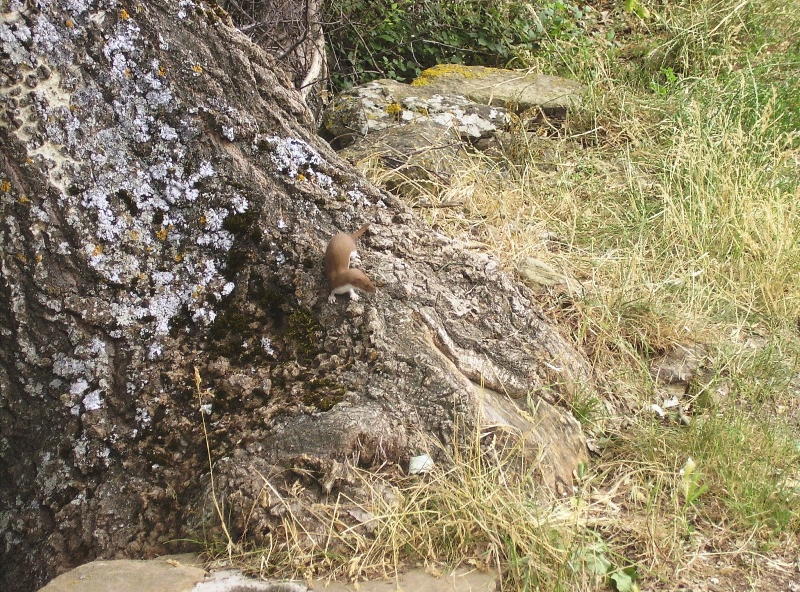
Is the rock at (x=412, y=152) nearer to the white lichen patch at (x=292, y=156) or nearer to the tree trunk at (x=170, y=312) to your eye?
the white lichen patch at (x=292, y=156)

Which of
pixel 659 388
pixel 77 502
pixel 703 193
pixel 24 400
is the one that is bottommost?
pixel 659 388

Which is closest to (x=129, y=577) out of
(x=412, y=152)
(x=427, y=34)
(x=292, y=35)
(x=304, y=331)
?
(x=304, y=331)

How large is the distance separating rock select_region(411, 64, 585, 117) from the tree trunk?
2947mm

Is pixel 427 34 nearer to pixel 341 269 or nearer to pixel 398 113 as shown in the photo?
pixel 398 113

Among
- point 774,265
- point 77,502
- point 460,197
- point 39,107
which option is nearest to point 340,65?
point 460,197

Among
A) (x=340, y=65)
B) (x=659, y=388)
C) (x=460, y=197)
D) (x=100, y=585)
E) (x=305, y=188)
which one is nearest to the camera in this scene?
(x=100, y=585)

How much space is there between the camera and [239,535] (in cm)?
210

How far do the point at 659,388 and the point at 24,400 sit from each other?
226cm

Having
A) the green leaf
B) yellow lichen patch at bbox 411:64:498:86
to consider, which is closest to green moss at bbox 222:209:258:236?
the green leaf

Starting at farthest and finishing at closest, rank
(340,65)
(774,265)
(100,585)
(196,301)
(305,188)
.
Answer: (340,65) → (774,265) → (305,188) → (196,301) → (100,585)

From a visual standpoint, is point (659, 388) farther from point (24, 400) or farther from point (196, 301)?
point (24, 400)

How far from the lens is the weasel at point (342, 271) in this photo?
2332mm

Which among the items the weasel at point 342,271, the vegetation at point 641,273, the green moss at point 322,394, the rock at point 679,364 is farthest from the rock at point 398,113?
the green moss at point 322,394

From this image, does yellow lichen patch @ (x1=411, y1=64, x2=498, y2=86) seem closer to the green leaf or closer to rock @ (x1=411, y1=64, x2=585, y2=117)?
rock @ (x1=411, y1=64, x2=585, y2=117)
